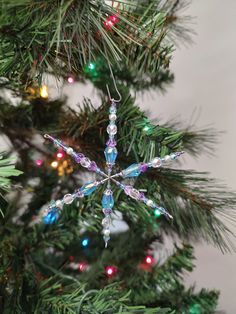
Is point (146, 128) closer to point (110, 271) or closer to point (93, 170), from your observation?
point (93, 170)

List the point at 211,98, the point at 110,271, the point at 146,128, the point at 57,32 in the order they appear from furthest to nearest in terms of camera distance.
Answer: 1. the point at 211,98
2. the point at 110,271
3. the point at 146,128
4. the point at 57,32

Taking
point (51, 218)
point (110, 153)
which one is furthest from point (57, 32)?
point (51, 218)

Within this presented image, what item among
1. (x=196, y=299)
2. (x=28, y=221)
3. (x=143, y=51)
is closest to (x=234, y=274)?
(x=196, y=299)

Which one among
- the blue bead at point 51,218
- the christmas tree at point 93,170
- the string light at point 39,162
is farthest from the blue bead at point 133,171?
the string light at point 39,162

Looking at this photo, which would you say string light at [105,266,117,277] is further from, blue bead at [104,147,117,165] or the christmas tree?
blue bead at [104,147,117,165]

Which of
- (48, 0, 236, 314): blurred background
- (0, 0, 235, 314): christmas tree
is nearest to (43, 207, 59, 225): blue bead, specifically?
(0, 0, 235, 314): christmas tree
